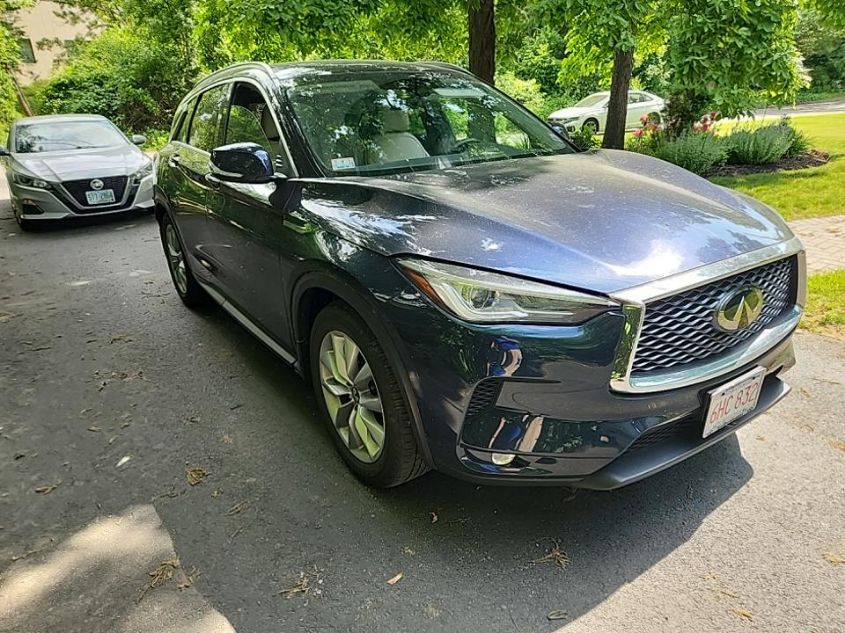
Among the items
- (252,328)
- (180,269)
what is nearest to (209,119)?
(180,269)

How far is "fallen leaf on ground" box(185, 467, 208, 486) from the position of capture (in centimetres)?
279

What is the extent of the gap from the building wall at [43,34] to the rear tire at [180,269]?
3113cm

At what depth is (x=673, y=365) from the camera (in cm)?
202

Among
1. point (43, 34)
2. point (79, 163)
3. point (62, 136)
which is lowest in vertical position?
point (79, 163)

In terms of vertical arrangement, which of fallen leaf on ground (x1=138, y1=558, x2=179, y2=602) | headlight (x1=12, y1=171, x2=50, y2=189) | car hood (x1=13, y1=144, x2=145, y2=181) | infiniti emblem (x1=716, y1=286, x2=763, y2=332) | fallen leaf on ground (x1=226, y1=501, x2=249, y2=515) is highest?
infiniti emblem (x1=716, y1=286, x2=763, y2=332)

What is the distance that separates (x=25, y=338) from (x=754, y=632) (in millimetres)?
5098

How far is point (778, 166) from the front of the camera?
9.72 meters

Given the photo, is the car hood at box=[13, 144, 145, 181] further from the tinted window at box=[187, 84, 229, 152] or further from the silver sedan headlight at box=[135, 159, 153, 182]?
the tinted window at box=[187, 84, 229, 152]

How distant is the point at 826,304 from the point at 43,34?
123ft

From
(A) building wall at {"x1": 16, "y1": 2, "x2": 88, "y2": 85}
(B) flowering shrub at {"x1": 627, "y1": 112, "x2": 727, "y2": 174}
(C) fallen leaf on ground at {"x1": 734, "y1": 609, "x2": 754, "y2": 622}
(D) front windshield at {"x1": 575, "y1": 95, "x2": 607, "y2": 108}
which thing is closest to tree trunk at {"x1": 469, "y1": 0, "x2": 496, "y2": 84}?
(B) flowering shrub at {"x1": 627, "y1": 112, "x2": 727, "y2": 174}

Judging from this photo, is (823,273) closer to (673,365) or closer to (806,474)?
(806,474)

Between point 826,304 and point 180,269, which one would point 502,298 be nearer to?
point 826,304

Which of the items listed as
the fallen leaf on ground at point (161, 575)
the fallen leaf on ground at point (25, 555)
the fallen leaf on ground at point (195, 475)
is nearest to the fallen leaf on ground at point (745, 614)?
the fallen leaf on ground at point (161, 575)

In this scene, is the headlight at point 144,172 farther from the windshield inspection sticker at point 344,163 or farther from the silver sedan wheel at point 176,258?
the windshield inspection sticker at point 344,163
